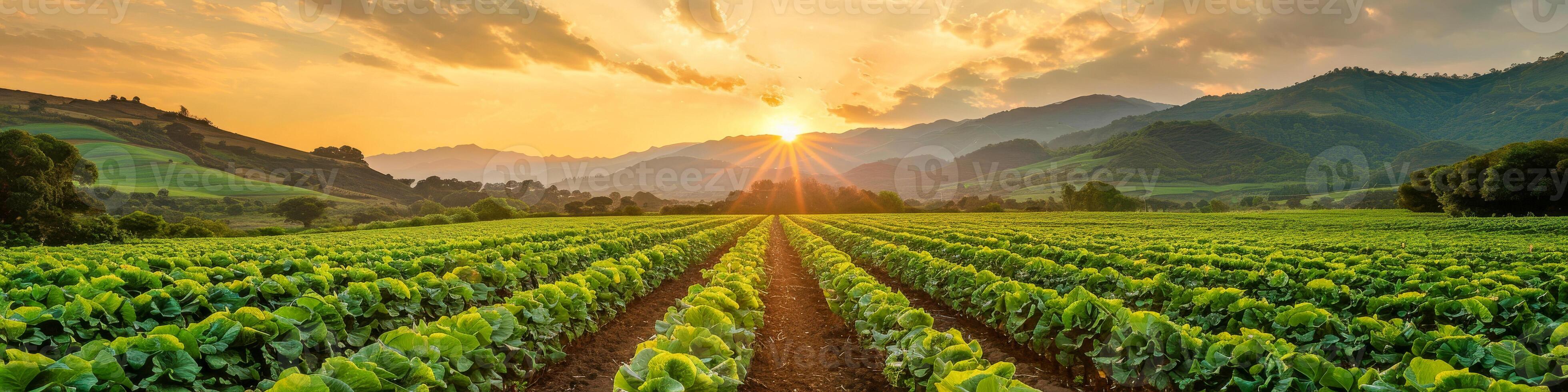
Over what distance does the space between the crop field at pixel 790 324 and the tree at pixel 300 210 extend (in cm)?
8986

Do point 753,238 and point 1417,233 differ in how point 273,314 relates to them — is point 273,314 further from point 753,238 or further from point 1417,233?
point 1417,233

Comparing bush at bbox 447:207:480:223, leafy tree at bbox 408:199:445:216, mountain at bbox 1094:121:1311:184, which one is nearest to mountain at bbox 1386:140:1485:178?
mountain at bbox 1094:121:1311:184

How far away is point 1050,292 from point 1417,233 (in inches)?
1351

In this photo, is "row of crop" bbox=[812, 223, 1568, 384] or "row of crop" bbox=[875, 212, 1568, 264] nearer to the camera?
"row of crop" bbox=[812, 223, 1568, 384]

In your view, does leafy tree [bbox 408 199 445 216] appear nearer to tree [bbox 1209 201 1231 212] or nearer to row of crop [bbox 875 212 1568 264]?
row of crop [bbox 875 212 1568 264]

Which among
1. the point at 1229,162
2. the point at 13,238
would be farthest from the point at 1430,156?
the point at 13,238

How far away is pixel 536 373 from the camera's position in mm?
6574

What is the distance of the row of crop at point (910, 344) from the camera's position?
3.60 metres

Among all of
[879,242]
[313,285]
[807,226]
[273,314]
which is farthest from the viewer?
[807,226]

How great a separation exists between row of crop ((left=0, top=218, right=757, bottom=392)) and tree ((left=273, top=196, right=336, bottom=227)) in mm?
103038

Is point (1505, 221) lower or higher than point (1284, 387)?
higher

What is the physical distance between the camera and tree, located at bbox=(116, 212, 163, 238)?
1511 inches

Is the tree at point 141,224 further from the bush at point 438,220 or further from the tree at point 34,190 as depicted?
the bush at point 438,220

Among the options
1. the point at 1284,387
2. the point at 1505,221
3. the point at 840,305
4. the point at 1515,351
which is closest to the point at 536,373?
the point at 840,305
